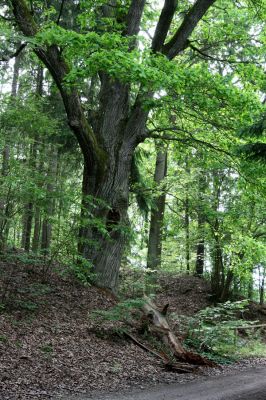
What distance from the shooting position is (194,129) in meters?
14.3

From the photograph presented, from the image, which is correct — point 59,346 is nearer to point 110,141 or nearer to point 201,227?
point 110,141

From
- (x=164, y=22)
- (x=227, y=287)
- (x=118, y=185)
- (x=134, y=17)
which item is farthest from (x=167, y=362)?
(x=134, y=17)

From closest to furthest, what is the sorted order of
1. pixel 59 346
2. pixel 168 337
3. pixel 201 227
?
pixel 59 346, pixel 168 337, pixel 201 227

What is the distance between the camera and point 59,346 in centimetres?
754

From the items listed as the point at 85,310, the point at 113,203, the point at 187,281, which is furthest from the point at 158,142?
the point at 85,310

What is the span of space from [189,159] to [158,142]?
1400mm

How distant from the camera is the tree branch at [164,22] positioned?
38.7 ft

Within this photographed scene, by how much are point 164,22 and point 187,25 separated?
708 mm

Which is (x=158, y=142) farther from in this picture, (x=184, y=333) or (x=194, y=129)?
(x=184, y=333)

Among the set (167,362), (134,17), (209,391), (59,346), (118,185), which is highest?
(134,17)

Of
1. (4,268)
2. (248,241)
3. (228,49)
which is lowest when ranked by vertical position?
(4,268)

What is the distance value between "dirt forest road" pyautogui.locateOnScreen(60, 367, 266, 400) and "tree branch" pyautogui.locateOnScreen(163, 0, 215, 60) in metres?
9.05

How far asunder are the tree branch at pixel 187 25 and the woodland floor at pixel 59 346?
745 centimetres

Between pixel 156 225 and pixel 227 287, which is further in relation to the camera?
pixel 156 225
